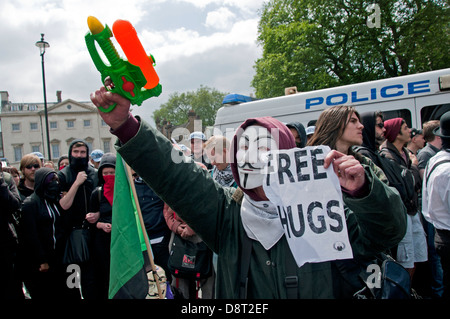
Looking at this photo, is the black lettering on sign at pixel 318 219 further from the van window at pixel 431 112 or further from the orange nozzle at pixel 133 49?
the van window at pixel 431 112

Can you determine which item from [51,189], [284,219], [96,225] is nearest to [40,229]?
[51,189]

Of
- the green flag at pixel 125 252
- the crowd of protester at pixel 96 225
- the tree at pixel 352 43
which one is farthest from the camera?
the tree at pixel 352 43

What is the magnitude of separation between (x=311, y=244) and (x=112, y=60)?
1105 mm

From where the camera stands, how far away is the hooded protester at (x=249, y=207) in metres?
1.34

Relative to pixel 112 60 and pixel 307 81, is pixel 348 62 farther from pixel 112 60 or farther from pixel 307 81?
pixel 112 60

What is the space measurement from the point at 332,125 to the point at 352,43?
55.0 ft

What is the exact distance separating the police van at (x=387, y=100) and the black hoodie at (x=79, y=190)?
333 cm

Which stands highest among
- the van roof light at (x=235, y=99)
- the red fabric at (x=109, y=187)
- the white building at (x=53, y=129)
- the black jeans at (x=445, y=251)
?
the white building at (x=53, y=129)

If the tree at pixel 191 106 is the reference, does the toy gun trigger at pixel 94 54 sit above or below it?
below

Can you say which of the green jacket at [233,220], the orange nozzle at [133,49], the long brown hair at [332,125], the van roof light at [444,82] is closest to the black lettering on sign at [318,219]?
the green jacket at [233,220]

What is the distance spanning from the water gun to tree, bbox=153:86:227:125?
67.0 meters

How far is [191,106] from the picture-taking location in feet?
232

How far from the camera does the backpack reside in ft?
11.5
